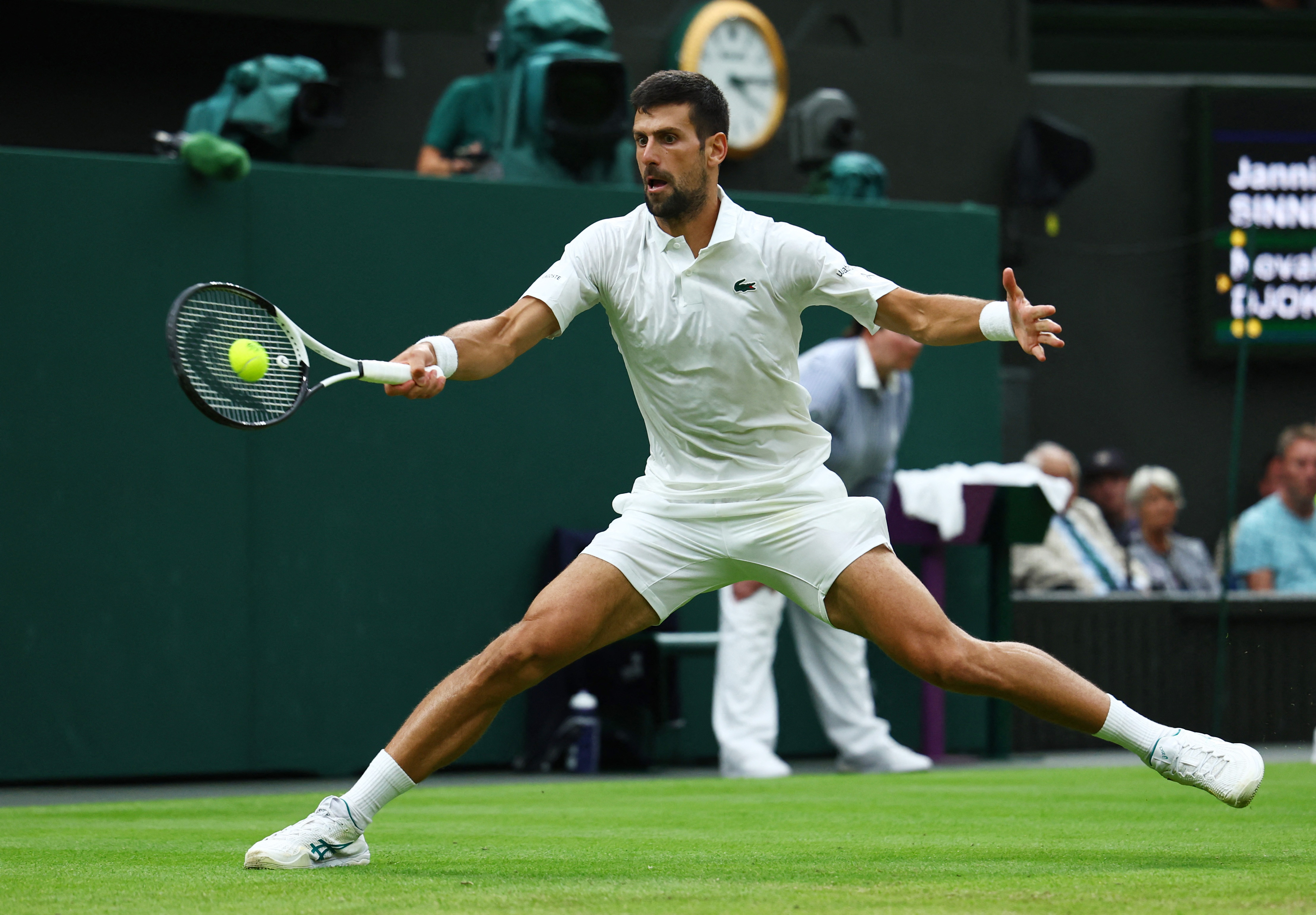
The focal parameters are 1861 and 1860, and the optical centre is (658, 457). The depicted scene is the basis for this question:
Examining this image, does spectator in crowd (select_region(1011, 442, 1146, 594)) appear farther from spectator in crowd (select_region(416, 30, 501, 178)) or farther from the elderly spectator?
spectator in crowd (select_region(416, 30, 501, 178))

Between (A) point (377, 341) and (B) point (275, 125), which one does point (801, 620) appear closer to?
(A) point (377, 341)

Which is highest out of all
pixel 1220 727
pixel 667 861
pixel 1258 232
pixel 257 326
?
pixel 1258 232

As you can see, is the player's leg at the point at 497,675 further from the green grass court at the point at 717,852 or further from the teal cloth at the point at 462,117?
the teal cloth at the point at 462,117

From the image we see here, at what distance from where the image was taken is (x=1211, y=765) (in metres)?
4.83

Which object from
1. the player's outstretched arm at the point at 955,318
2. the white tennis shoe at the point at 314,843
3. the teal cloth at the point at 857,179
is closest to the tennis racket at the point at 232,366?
the white tennis shoe at the point at 314,843

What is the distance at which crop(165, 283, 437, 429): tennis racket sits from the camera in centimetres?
451

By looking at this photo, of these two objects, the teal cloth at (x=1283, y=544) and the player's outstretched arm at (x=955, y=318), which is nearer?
the player's outstretched arm at (x=955, y=318)

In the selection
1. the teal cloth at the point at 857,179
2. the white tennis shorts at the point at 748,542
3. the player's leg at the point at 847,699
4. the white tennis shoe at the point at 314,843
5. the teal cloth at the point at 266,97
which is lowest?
the player's leg at the point at 847,699

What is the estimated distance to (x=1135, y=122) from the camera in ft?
46.7

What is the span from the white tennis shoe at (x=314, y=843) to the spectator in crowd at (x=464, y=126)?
21.0 feet

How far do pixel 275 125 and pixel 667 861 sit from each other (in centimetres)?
566

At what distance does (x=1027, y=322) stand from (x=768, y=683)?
472cm

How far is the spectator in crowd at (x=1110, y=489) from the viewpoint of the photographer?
12562 mm

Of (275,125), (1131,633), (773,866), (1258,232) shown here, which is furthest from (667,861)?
(1258,232)
